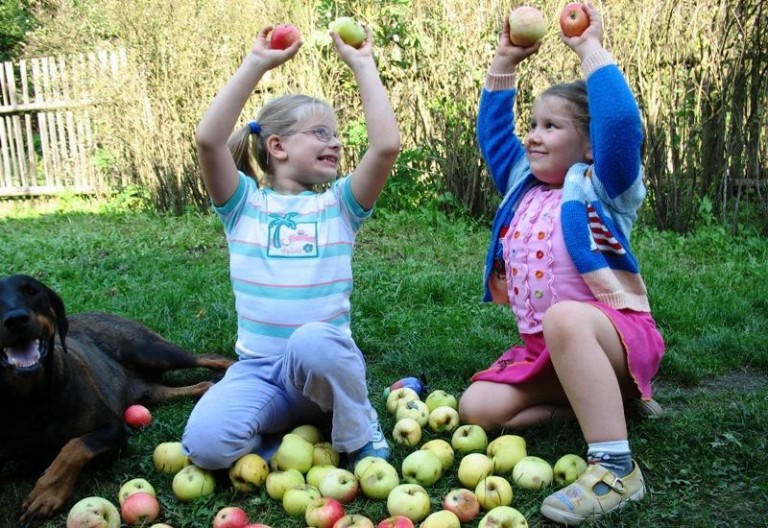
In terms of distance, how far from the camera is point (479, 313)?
5.27 metres

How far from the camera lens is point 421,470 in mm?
2965

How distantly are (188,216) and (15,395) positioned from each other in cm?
664

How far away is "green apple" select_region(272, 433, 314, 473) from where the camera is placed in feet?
10.1

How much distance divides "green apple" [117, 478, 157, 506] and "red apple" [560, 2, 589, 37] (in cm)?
243

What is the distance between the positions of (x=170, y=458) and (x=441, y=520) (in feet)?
4.03

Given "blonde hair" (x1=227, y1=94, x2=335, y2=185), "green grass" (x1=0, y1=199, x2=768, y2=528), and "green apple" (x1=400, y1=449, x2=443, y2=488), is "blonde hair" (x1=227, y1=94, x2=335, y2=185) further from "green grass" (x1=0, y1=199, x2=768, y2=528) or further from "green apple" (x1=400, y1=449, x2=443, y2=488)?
"green apple" (x1=400, y1=449, x2=443, y2=488)

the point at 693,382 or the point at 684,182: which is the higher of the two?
the point at 684,182

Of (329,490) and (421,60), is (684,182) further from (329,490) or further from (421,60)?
(329,490)

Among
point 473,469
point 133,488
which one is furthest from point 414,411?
point 133,488

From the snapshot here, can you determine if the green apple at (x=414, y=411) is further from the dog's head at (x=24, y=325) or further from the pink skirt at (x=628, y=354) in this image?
the dog's head at (x=24, y=325)

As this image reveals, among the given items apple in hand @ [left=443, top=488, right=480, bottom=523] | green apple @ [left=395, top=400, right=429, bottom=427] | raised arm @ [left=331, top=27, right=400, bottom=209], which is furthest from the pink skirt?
raised arm @ [left=331, top=27, right=400, bottom=209]

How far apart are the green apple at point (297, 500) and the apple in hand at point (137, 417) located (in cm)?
126

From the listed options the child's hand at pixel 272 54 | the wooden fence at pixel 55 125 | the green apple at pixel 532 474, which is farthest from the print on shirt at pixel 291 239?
the wooden fence at pixel 55 125

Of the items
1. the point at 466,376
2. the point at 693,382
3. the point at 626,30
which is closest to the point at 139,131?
the point at 626,30
